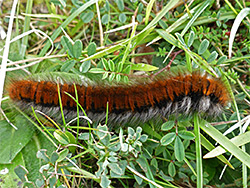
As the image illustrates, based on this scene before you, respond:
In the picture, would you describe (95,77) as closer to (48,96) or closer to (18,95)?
(48,96)

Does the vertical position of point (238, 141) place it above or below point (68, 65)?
below

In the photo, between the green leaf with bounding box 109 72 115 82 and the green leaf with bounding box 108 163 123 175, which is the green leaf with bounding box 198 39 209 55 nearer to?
the green leaf with bounding box 109 72 115 82

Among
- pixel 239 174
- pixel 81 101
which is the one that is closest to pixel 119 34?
pixel 81 101

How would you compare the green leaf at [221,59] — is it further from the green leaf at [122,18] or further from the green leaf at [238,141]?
the green leaf at [122,18]

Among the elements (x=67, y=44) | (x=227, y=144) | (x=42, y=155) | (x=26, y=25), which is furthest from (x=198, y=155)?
(x=26, y=25)

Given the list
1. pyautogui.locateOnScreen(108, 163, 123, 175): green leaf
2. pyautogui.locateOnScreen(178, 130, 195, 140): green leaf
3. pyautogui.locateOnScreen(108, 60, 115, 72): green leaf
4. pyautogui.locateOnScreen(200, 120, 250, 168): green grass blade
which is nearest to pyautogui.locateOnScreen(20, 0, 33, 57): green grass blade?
pyautogui.locateOnScreen(108, 60, 115, 72): green leaf

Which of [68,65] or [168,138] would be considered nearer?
[168,138]

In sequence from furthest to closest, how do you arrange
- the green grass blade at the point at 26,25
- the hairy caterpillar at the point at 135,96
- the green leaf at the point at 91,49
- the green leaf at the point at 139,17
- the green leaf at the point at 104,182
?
the green grass blade at the point at 26,25
the green leaf at the point at 139,17
the green leaf at the point at 91,49
the hairy caterpillar at the point at 135,96
the green leaf at the point at 104,182

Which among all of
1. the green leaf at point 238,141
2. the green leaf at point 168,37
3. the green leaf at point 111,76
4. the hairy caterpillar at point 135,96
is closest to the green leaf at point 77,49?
the hairy caterpillar at point 135,96

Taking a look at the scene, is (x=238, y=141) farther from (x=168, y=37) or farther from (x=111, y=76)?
(x=111, y=76)
